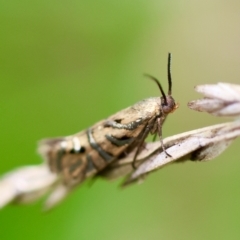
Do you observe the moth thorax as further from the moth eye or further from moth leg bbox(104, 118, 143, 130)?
the moth eye

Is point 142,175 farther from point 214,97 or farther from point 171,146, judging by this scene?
point 214,97

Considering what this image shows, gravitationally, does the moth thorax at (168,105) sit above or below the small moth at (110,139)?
above

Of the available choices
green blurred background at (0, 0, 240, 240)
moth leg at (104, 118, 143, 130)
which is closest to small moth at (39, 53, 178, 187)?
moth leg at (104, 118, 143, 130)

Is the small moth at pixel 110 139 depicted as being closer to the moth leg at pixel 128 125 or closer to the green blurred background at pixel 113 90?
the moth leg at pixel 128 125

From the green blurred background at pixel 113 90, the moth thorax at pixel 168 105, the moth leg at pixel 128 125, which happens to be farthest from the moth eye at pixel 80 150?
the green blurred background at pixel 113 90

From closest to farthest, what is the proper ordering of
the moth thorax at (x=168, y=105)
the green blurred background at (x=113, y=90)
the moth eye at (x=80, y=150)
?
the moth thorax at (x=168, y=105), the moth eye at (x=80, y=150), the green blurred background at (x=113, y=90)

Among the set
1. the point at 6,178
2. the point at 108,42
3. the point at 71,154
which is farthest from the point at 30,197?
the point at 108,42

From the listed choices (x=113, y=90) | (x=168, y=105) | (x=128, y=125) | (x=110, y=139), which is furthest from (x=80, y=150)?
(x=113, y=90)

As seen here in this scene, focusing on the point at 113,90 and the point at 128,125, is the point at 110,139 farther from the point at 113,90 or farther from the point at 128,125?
the point at 113,90
